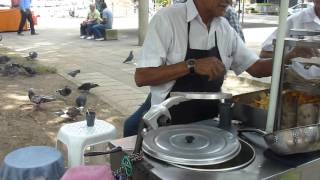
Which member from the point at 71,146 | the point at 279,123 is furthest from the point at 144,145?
the point at 71,146

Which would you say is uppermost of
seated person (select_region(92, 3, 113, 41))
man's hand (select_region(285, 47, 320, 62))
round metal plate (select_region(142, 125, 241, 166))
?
man's hand (select_region(285, 47, 320, 62))

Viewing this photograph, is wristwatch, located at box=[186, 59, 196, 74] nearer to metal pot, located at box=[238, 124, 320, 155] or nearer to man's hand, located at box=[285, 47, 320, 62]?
man's hand, located at box=[285, 47, 320, 62]

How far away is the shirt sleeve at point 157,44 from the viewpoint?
192cm

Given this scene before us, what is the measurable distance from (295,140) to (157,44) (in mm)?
857

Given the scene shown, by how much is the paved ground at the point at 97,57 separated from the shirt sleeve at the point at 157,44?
116 inches

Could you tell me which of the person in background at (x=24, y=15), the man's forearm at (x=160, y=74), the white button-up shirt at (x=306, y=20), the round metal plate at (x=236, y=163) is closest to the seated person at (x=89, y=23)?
the person in background at (x=24, y=15)

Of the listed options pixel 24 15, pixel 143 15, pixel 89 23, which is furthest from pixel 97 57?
pixel 24 15

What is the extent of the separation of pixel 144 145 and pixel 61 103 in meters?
4.29

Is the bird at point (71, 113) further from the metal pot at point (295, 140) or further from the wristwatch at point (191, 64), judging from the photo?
the metal pot at point (295, 140)

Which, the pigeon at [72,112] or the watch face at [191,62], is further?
the pigeon at [72,112]

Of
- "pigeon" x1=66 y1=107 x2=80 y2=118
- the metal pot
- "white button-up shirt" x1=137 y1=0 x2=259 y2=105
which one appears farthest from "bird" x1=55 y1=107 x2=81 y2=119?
the metal pot

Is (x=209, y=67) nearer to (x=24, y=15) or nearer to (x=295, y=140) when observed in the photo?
(x=295, y=140)

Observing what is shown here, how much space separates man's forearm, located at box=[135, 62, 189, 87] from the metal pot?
0.62 m

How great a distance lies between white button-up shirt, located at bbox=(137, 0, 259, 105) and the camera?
6.33 ft
